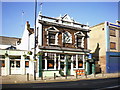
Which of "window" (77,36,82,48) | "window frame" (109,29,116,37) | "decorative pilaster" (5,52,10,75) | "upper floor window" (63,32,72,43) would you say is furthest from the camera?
"window frame" (109,29,116,37)

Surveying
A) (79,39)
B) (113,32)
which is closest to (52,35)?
(79,39)

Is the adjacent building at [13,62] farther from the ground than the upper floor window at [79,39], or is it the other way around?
the upper floor window at [79,39]

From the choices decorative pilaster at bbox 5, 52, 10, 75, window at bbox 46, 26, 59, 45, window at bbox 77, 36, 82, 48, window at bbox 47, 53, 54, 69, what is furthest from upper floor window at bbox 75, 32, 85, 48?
decorative pilaster at bbox 5, 52, 10, 75

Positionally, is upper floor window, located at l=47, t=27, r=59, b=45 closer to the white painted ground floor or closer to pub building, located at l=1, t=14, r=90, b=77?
pub building, located at l=1, t=14, r=90, b=77

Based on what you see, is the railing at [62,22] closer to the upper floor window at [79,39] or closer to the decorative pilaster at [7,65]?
the upper floor window at [79,39]

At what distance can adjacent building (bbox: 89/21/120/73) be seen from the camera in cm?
2653

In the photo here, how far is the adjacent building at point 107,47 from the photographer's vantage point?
2653 cm

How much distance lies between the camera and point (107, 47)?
1044 inches

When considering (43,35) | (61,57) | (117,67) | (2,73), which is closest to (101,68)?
(117,67)

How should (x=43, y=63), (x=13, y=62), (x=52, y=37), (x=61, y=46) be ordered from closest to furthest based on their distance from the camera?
(x=43, y=63), (x=13, y=62), (x=52, y=37), (x=61, y=46)

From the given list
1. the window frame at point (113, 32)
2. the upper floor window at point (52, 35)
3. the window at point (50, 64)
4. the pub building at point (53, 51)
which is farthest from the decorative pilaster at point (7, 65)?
the window frame at point (113, 32)

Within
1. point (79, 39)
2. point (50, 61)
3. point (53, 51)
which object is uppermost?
point (79, 39)

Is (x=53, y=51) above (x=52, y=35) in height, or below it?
below

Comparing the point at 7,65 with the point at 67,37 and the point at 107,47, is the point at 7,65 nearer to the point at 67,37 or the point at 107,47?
the point at 67,37
